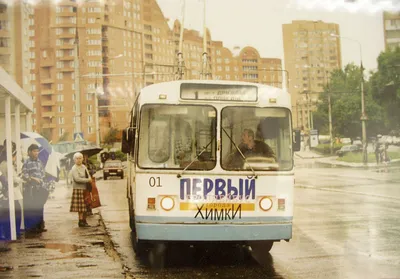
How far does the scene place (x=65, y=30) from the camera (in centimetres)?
1955

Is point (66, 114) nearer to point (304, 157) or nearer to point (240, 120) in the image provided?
point (240, 120)

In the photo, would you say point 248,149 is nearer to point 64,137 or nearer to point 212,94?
point 212,94

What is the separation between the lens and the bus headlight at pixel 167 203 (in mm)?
7289

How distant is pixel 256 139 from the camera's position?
24.4 feet

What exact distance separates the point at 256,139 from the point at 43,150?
903 cm

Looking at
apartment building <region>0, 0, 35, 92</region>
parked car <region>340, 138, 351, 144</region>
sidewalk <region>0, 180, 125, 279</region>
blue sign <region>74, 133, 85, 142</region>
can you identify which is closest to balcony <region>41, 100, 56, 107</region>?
blue sign <region>74, 133, 85, 142</region>

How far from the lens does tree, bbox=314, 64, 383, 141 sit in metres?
39.8

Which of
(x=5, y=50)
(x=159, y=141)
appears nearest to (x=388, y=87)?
(x=5, y=50)

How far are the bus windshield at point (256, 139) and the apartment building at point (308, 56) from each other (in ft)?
27.1

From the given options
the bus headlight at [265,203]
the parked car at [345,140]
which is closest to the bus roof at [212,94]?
the bus headlight at [265,203]

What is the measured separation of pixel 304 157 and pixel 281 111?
44.0 metres

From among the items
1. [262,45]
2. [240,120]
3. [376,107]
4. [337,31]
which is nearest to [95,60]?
[262,45]

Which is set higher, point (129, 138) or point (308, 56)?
point (308, 56)

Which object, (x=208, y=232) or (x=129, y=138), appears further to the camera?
(x=129, y=138)
